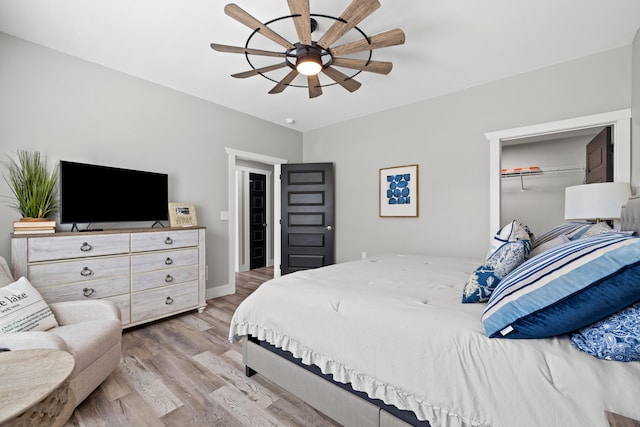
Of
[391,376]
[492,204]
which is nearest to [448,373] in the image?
[391,376]

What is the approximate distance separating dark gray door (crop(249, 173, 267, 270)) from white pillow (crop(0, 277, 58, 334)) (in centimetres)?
421

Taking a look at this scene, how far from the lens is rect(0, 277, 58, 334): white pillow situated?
1.57 meters

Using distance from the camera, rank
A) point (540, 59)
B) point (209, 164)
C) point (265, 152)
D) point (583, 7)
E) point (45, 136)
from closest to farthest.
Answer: point (583, 7)
point (45, 136)
point (540, 59)
point (209, 164)
point (265, 152)

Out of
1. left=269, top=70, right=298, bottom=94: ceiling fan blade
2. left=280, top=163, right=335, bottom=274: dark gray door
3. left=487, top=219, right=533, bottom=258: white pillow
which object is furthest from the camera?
left=280, top=163, right=335, bottom=274: dark gray door

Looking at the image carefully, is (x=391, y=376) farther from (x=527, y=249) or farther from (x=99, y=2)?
(x=99, y=2)

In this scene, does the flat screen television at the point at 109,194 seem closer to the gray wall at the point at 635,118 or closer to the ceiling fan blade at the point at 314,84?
the ceiling fan blade at the point at 314,84

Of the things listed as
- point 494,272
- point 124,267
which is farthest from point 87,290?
point 494,272

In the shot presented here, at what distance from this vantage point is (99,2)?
6.54 feet

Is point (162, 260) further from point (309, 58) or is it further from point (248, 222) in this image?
point (248, 222)

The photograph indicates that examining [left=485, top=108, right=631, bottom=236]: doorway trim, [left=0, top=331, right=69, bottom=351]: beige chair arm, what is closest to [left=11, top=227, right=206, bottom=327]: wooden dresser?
[left=0, top=331, right=69, bottom=351]: beige chair arm

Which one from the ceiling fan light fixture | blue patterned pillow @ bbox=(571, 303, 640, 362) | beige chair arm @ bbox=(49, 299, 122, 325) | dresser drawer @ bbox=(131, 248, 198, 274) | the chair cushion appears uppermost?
the ceiling fan light fixture

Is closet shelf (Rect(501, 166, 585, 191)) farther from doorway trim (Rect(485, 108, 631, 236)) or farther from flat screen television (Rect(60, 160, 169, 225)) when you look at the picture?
flat screen television (Rect(60, 160, 169, 225))

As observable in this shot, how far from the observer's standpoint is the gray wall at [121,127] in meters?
2.39

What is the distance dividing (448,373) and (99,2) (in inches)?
123
